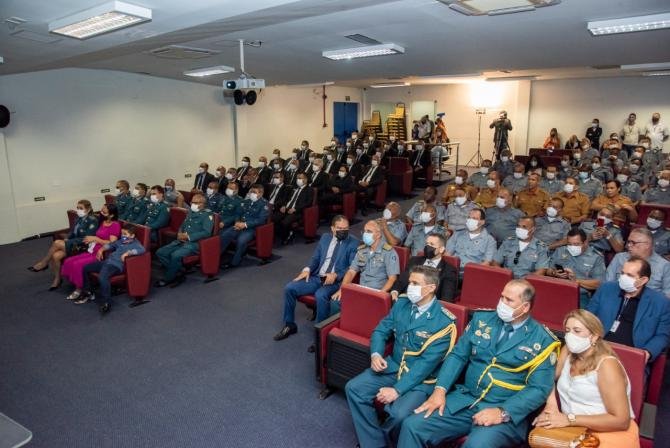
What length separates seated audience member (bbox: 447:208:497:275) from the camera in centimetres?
462

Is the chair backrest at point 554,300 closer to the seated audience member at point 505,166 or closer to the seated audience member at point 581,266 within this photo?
the seated audience member at point 581,266

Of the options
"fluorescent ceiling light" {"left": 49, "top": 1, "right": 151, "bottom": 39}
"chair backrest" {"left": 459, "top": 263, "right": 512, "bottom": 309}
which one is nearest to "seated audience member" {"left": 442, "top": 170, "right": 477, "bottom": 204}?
"chair backrest" {"left": 459, "top": 263, "right": 512, "bottom": 309}

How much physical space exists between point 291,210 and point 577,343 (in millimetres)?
5616

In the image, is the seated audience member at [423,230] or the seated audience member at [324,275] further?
the seated audience member at [423,230]

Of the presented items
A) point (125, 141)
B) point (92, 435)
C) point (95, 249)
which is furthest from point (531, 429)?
point (125, 141)

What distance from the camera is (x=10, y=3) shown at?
3.09 metres

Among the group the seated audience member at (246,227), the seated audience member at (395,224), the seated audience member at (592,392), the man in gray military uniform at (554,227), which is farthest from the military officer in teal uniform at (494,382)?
the seated audience member at (246,227)

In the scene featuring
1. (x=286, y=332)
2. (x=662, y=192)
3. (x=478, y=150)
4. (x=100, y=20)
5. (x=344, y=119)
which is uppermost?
(x=100, y=20)

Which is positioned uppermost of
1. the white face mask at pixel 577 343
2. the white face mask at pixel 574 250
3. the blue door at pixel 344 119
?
the blue door at pixel 344 119

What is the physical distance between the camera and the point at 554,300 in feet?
11.7

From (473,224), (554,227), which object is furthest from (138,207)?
(554,227)

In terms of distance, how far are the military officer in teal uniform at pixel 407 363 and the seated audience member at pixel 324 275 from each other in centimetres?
Answer: 139

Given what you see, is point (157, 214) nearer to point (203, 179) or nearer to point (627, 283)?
point (203, 179)

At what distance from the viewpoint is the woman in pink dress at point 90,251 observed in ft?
18.0
